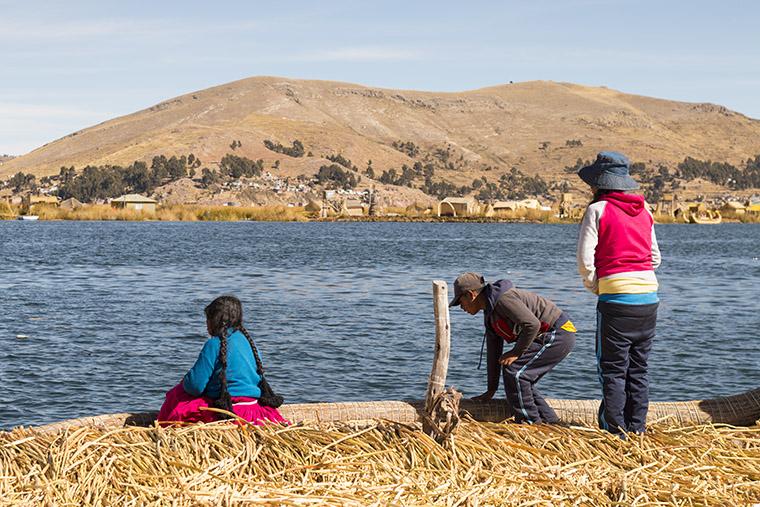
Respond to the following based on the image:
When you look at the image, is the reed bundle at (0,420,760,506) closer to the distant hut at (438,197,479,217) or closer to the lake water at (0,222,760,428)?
the lake water at (0,222,760,428)

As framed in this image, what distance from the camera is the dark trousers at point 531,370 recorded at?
8.96 metres

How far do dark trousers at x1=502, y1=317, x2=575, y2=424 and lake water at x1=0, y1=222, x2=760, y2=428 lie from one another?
24.8ft

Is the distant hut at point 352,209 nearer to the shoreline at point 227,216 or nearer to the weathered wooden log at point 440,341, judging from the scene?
the shoreline at point 227,216

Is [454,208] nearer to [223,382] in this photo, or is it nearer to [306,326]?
[306,326]

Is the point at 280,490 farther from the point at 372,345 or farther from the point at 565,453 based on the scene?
the point at 372,345

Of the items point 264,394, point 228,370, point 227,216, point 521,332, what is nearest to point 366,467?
point 264,394

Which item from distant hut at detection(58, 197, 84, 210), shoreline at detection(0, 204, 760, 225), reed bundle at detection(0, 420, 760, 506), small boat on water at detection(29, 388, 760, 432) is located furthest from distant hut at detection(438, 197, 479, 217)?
reed bundle at detection(0, 420, 760, 506)

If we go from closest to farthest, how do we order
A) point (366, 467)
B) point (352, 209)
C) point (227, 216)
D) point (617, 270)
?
point (366, 467) < point (617, 270) < point (227, 216) < point (352, 209)

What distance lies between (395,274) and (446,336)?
118ft

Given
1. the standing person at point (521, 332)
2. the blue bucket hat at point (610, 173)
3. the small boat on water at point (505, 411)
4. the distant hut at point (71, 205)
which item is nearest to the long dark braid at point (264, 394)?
the small boat on water at point (505, 411)

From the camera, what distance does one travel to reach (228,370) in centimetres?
861

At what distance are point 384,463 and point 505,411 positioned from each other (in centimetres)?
191

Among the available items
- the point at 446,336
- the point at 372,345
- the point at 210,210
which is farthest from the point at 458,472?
the point at 210,210

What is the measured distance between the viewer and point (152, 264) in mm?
51281
